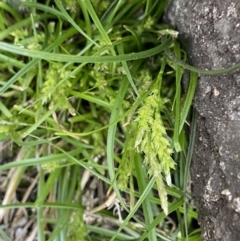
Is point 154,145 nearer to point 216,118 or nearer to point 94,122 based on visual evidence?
point 216,118

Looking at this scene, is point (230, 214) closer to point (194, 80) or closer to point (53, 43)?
point (194, 80)

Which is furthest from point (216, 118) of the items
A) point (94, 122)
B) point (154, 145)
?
point (94, 122)

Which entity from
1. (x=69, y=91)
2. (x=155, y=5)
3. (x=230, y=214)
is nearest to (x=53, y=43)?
(x=69, y=91)

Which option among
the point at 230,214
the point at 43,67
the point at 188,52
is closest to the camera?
the point at 230,214

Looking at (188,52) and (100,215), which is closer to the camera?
(188,52)
